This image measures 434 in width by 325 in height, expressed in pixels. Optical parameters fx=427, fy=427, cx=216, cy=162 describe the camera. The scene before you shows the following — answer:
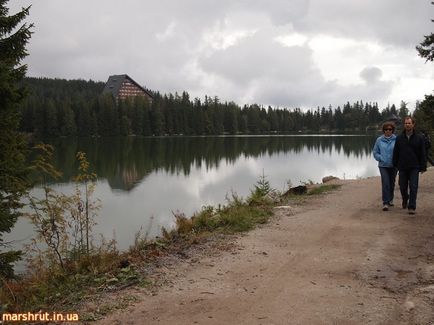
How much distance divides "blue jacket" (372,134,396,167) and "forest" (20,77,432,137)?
7996 centimetres

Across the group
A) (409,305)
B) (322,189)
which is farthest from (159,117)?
(409,305)

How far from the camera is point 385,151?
10.5 m

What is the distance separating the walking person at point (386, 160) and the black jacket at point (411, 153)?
438mm

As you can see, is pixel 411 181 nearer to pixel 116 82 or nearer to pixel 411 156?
pixel 411 156

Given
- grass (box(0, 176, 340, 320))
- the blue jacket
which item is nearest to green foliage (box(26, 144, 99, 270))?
grass (box(0, 176, 340, 320))

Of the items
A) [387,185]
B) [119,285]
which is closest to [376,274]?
[119,285]

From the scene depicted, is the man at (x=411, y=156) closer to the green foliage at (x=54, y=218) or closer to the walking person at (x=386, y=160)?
the walking person at (x=386, y=160)

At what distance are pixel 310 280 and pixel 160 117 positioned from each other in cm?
12882

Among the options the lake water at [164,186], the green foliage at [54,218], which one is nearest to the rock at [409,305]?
the green foliage at [54,218]

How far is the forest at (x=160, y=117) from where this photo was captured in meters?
113

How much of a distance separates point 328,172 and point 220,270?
31568 mm

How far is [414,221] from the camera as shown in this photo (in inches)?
353

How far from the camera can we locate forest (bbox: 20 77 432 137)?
4459 inches

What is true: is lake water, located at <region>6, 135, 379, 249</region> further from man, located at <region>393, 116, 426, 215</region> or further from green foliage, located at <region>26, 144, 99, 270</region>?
man, located at <region>393, 116, 426, 215</region>
